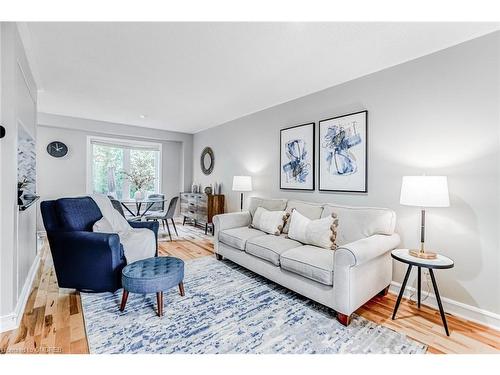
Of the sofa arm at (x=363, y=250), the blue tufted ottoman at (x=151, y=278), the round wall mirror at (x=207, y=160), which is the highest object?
the round wall mirror at (x=207, y=160)

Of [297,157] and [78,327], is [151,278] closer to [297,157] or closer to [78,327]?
[78,327]

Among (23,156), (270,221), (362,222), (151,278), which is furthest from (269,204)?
(23,156)

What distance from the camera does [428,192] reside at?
6.17 feet

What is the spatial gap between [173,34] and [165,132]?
13.9 feet

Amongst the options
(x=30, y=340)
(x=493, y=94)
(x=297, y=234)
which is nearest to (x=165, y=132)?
(x=297, y=234)

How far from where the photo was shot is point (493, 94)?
190 cm

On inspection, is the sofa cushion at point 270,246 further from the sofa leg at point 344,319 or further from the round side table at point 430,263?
the round side table at point 430,263

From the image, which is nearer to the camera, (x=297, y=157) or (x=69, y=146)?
(x=297, y=157)

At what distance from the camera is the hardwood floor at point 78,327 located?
1.63m

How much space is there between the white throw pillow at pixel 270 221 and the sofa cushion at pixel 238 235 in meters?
0.08

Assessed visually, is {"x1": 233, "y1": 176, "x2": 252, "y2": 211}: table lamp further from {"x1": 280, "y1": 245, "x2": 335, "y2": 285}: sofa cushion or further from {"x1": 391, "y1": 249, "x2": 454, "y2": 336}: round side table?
{"x1": 391, "y1": 249, "x2": 454, "y2": 336}: round side table

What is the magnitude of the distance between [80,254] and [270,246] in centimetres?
186

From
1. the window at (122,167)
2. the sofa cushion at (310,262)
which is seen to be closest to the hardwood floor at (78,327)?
the sofa cushion at (310,262)
